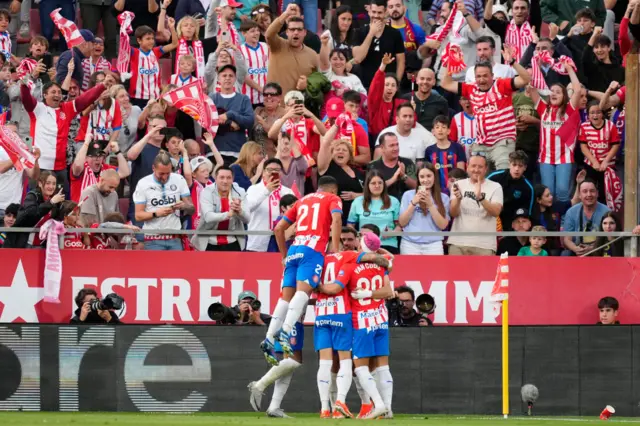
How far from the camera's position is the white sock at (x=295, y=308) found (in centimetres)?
1399

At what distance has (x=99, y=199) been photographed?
17.6 m

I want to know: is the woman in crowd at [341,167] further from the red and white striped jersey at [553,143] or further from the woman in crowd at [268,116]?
the red and white striped jersey at [553,143]

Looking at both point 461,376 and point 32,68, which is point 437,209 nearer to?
point 461,376

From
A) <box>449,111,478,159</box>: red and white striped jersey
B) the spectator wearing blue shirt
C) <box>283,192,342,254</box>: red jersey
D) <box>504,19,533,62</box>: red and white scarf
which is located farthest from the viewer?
<box>504,19,533,62</box>: red and white scarf

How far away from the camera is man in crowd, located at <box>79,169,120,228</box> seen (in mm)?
17453

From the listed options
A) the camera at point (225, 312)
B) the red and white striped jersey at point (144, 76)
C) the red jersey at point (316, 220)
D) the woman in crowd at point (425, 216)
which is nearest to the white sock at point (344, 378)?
the red jersey at point (316, 220)

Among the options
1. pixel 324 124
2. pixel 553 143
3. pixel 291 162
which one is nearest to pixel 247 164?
pixel 291 162

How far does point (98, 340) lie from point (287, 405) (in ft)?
8.12

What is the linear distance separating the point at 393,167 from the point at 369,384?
504cm

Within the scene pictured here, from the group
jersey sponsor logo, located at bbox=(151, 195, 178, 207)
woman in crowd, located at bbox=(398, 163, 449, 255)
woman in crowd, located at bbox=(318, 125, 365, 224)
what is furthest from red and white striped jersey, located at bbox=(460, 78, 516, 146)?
jersey sponsor logo, located at bbox=(151, 195, 178, 207)

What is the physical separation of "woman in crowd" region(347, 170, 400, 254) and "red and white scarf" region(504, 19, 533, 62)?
5.32m

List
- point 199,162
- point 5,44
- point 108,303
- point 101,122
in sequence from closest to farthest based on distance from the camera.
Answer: point 108,303, point 199,162, point 101,122, point 5,44

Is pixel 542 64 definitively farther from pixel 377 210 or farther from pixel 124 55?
pixel 124 55

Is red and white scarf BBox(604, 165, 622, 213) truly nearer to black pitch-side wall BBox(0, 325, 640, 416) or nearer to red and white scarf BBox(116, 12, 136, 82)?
black pitch-side wall BBox(0, 325, 640, 416)
